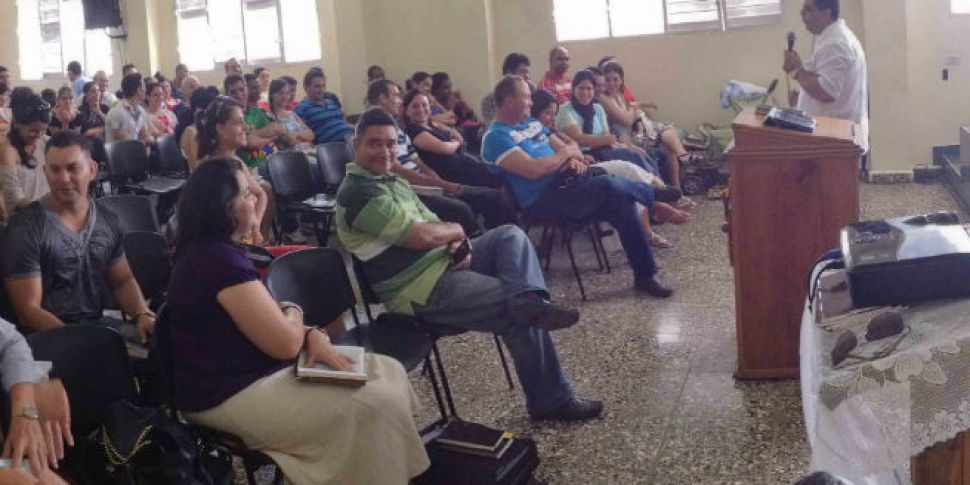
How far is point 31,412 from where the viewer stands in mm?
2068

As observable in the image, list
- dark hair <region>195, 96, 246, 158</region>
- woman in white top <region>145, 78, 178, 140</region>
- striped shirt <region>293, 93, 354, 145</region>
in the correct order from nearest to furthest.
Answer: dark hair <region>195, 96, 246, 158</region> → striped shirt <region>293, 93, 354, 145</region> → woman in white top <region>145, 78, 178, 140</region>

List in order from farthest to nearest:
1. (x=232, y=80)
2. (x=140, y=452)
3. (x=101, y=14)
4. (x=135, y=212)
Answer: (x=101, y=14) < (x=232, y=80) < (x=135, y=212) < (x=140, y=452)

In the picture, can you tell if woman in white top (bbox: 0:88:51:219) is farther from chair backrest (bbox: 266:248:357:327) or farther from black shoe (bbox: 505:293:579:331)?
black shoe (bbox: 505:293:579:331)

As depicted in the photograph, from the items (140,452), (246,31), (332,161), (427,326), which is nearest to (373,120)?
(427,326)

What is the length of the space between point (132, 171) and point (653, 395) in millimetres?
4420

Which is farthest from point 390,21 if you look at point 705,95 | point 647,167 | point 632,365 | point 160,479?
point 160,479

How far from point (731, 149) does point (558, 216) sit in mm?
1691

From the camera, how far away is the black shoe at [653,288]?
4578 millimetres

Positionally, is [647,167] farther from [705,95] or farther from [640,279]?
[705,95]

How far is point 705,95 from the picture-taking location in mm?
8117

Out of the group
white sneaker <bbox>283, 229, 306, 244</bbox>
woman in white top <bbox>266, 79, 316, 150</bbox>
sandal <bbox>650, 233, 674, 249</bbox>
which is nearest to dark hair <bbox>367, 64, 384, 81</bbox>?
woman in white top <bbox>266, 79, 316, 150</bbox>

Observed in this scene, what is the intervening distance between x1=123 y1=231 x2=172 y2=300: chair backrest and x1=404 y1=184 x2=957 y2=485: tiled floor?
100 centimetres

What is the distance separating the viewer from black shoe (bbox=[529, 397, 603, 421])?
318 centimetres

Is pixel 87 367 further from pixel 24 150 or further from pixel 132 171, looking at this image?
pixel 132 171
